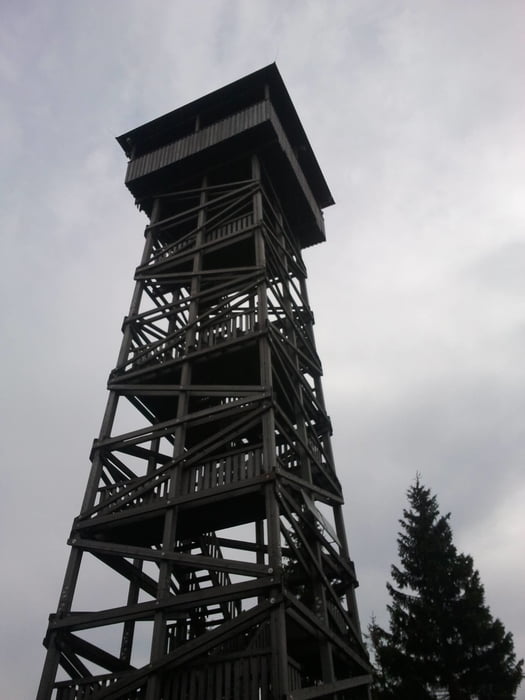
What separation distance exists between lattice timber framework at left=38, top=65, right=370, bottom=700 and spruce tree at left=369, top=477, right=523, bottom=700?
3.43 metres

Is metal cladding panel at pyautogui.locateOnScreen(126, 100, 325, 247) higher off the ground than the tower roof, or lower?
lower

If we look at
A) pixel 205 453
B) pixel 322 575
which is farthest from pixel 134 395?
pixel 322 575

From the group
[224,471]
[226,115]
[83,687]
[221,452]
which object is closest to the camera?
[83,687]

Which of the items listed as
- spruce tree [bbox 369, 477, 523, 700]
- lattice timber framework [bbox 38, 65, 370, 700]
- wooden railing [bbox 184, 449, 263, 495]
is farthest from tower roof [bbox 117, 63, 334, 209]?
spruce tree [bbox 369, 477, 523, 700]

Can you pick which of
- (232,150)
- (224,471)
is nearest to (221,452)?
(224,471)

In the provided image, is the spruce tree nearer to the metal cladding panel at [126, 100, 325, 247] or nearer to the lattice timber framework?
the lattice timber framework

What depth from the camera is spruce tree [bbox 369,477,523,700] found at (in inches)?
683

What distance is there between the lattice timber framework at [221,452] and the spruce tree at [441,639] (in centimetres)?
343

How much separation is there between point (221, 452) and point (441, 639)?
32.0 ft

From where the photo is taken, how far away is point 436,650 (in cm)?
1814

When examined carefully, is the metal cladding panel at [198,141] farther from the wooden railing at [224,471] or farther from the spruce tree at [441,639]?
the spruce tree at [441,639]

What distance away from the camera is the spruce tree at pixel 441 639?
1736 cm

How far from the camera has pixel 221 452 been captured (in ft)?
49.9

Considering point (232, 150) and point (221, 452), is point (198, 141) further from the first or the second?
A: point (221, 452)
